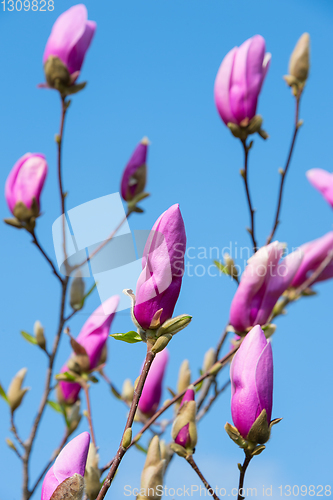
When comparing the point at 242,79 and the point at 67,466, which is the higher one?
the point at 242,79

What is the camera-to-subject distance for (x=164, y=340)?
1.65ft

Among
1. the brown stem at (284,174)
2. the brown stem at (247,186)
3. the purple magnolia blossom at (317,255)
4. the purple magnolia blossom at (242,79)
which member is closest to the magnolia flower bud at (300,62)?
the brown stem at (284,174)

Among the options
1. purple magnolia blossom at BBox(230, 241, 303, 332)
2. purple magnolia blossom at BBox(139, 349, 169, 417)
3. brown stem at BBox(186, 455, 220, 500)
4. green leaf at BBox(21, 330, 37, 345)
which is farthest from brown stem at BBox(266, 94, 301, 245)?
green leaf at BBox(21, 330, 37, 345)

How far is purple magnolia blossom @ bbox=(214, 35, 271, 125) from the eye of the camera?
0.99 m

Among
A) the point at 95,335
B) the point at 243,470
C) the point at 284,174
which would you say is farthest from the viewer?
the point at 284,174

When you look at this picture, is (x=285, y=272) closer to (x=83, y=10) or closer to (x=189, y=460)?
(x=189, y=460)

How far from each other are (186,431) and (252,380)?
206mm

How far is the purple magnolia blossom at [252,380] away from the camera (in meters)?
0.56

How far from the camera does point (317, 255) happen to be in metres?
1.03

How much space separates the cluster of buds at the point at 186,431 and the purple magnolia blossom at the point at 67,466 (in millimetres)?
240

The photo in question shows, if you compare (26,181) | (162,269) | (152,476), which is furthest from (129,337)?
(26,181)

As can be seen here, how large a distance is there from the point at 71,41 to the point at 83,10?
0.09 meters

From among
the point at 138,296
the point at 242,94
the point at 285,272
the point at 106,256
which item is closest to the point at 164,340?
the point at 138,296

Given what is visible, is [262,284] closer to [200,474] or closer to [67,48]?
[200,474]
